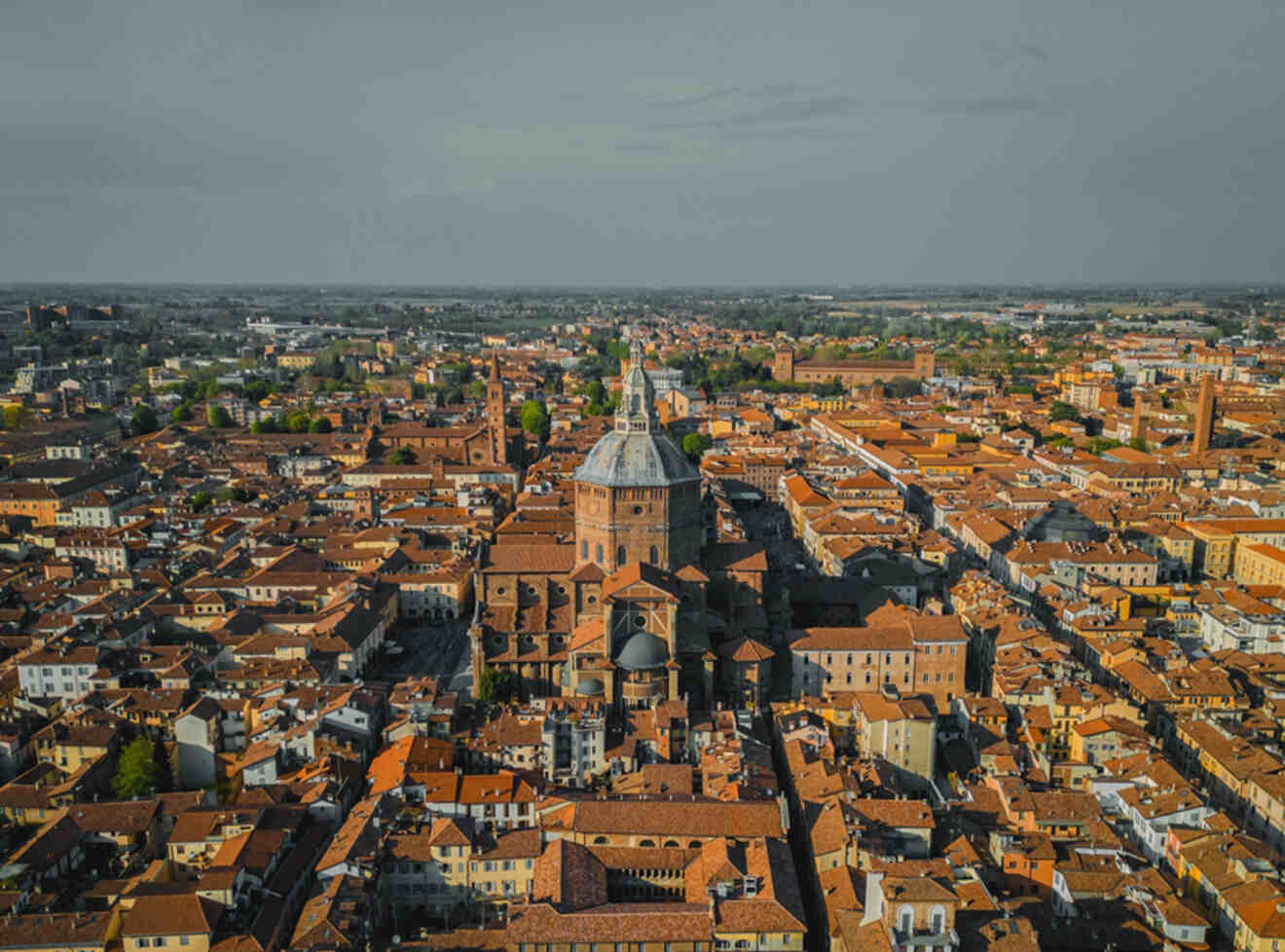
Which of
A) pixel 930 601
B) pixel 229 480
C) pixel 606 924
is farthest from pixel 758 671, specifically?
pixel 229 480

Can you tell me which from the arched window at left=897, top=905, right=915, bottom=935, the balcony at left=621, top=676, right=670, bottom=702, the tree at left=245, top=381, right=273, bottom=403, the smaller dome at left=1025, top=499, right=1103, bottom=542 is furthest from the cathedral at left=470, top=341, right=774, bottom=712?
the tree at left=245, top=381, right=273, bottom=403

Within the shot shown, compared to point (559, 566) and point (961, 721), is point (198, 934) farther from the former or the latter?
point (961, 721)

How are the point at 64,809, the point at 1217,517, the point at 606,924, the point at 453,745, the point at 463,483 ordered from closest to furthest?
the point at 606,924 → the point at 64,809 → the point at 453,745 → the point at 1217,517 → the point at 463,483

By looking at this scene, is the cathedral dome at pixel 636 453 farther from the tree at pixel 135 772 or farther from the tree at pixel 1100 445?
the tree at pixel 1100 445

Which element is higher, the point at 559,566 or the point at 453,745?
the point at 559,566

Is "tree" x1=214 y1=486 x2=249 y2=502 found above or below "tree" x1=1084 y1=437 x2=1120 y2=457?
below

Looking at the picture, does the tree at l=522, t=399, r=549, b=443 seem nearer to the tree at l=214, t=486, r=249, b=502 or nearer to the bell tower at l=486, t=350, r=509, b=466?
the bell tower at l=486, t=350, r=509, b=466

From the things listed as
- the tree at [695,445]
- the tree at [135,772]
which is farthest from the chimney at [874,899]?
the tree at [695,445]
